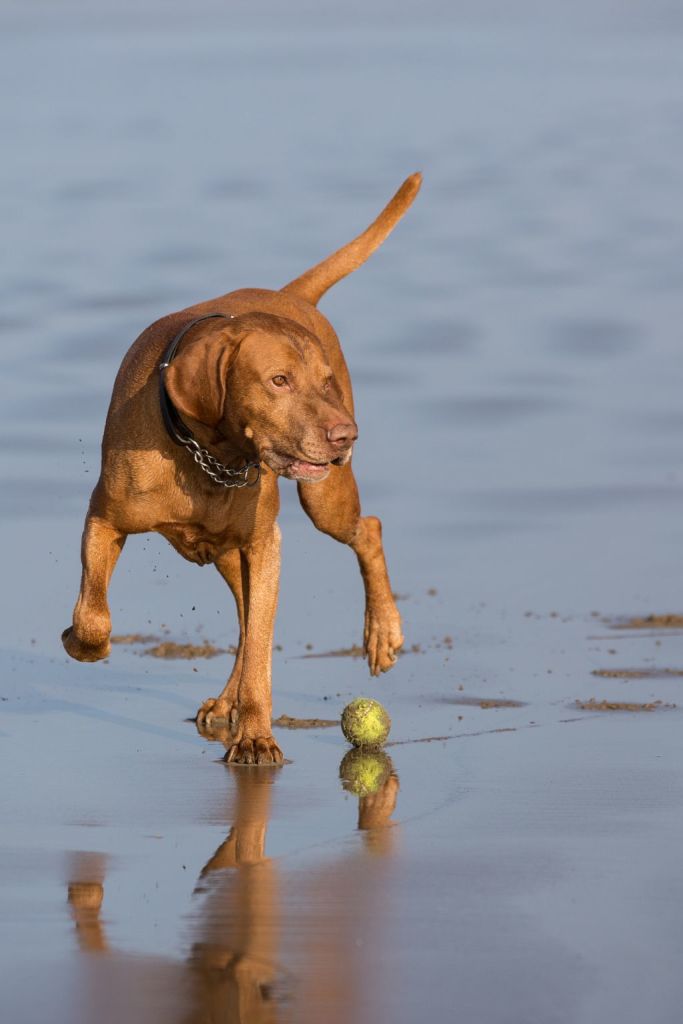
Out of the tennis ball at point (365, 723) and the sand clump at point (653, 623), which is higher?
the sand clump at point (653, 623)

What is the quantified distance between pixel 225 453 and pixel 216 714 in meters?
1.16

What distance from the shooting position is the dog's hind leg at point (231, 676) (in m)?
7.64

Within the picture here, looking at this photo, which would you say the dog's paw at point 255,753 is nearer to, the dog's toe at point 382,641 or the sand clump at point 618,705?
the sand clump at point 618,705

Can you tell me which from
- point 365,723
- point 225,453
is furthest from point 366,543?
point 225,453

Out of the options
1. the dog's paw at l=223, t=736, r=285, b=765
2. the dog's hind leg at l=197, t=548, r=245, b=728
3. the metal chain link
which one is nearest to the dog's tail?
the dog's hind leg at l=197, t=548, r=245, b=728

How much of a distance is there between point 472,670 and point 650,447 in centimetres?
474

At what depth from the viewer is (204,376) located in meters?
6.68

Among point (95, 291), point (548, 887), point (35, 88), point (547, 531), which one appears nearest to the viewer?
point (548, 887)

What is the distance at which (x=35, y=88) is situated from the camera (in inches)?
1281

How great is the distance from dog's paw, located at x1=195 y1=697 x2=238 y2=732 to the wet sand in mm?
135

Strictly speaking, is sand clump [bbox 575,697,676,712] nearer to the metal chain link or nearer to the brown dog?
the brown dog

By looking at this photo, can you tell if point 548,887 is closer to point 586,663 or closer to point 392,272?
point 586,663

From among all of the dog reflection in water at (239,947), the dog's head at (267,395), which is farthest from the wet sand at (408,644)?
the dog's head at (267,395)

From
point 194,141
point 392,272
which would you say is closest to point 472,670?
point 392,272
